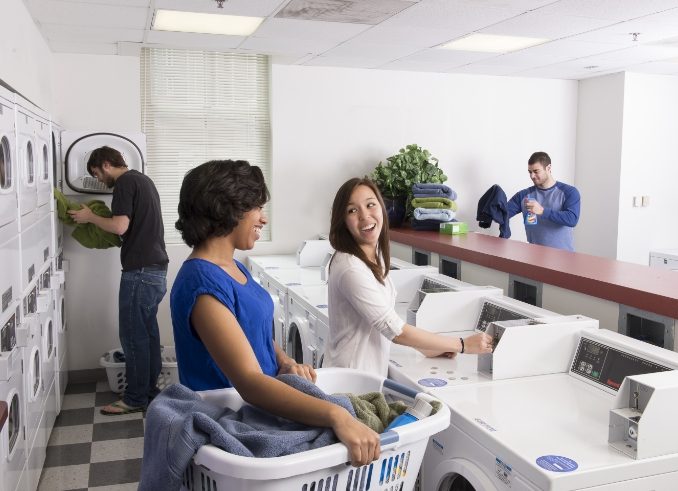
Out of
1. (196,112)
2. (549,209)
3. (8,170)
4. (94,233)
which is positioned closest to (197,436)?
(8,170)

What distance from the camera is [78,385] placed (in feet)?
16.0

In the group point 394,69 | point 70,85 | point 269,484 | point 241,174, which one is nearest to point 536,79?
point 394,69

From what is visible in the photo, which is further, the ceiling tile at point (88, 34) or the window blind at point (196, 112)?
the window blind at point (196, 112)

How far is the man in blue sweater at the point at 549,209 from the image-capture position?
15.5ft

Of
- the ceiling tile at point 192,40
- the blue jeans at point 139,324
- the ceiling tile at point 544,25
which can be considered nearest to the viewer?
the ceiling tile at point 544,25

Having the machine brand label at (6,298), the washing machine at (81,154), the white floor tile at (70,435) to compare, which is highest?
the washing machine at (81,154)

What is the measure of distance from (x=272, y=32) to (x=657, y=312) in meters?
2.97

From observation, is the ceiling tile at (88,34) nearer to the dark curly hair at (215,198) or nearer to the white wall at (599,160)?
the dark curly hair at (215,198)

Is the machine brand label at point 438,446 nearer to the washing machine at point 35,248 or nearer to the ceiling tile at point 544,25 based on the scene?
the washing machine at point 35,248

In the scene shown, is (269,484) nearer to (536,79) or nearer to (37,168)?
(37,168)

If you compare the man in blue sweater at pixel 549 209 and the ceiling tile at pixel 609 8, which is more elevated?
the ceiling tile at pixel 609 8

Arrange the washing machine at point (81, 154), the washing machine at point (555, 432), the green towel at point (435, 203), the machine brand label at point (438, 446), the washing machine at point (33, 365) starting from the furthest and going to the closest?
the green towel at point (435, 203) < the washing machine at point (81, 154) < the washing machine at point (33, 365) < the machine brand label at point (438, 446) < the washing machine at point (555, 432)

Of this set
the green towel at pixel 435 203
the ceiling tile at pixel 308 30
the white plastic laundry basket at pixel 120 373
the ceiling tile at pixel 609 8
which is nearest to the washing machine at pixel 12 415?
the white plastic laundry basket at pixel 120 373

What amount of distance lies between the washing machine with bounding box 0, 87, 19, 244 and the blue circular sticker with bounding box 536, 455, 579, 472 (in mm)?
1837
